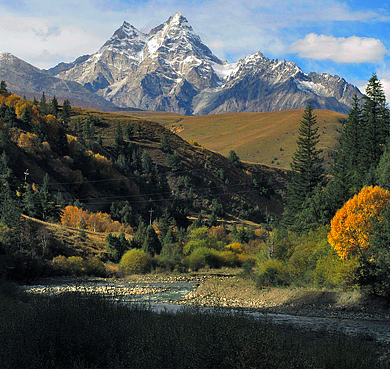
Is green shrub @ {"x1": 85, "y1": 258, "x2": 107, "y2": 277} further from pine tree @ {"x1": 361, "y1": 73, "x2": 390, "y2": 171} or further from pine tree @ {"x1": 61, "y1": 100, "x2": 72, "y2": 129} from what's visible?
pine tree @ {"x1": 61, "y1": 100, "x2": 72, "y2": 129}

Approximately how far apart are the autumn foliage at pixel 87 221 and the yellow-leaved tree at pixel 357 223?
57.3 metres

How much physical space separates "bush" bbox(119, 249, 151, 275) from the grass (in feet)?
176

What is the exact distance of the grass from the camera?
28.4ft

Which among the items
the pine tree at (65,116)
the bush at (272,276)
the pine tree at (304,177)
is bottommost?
the bush at (272,276)

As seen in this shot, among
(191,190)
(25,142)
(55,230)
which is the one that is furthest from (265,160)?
(55,230)

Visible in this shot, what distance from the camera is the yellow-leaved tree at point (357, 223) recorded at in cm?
3575

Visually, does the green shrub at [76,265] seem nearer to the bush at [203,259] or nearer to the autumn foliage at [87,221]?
the bush at [203,259]

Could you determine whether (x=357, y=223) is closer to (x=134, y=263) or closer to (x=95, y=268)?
(x=134, y=263)

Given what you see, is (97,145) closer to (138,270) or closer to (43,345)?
(138,270)

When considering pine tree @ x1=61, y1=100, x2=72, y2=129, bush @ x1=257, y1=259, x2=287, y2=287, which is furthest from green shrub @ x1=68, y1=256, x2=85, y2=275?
pine tree @ x1=61, y1=100, x2=72, y2=129

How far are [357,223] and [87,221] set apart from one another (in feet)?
197

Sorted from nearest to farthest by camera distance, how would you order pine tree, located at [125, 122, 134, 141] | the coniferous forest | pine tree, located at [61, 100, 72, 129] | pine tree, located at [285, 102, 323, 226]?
the coniferous forest, pine tree, located at [285, 102, 323, 226], pine tree, located at [61, 100, 72, 129], pine tree, located at [125, 122, 134, 141]

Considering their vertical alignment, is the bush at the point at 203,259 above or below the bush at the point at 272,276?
below

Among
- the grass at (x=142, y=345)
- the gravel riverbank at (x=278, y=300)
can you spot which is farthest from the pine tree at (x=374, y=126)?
the grass at (x=142, y=345)
